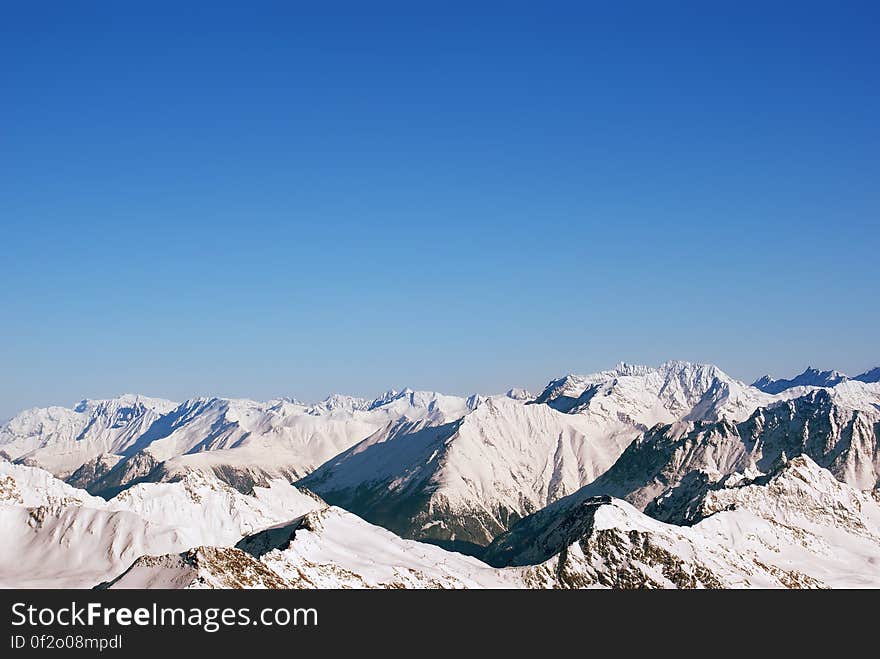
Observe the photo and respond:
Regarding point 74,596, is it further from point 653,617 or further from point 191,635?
point 653,617

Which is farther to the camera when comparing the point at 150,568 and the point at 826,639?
the point at 150,568

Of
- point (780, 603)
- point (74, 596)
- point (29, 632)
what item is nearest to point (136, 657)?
point (29, 632)

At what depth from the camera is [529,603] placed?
434 feet

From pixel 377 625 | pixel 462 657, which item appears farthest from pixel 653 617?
pixel 377 625

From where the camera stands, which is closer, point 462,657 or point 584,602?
point 462,657

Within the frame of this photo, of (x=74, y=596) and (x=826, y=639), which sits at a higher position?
(x=74, y=596)

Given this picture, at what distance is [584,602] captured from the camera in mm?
138125

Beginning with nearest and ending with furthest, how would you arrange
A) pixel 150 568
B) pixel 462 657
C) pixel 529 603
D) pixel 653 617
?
pixel 462 657 < pixel 653 617 < pixel 529 603 < pixel 150 568

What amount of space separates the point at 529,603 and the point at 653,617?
18.5 metres

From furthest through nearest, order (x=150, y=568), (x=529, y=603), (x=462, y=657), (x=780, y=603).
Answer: (x=150, y=568) → (x=780, y=603) → (x=529, y=603) → (x=462, y=657)

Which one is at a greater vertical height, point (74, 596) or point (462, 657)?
point (74, 596)

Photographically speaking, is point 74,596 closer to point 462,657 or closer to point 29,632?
point 29,632

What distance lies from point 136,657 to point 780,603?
106m

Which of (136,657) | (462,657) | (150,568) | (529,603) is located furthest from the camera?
(150,568)
